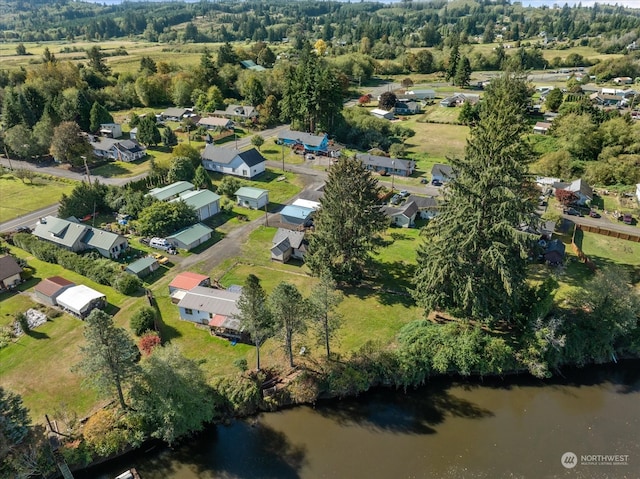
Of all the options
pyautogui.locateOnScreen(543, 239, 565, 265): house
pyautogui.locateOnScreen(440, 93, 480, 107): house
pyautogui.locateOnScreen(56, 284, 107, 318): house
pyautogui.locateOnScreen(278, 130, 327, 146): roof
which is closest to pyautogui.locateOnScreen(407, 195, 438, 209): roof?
pyautogui.locateOnScreen(543, 239, 565, 265): house

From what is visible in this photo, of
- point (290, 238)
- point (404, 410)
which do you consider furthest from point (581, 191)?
point (404, 410)

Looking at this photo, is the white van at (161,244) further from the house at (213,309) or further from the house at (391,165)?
the house at (391,165)

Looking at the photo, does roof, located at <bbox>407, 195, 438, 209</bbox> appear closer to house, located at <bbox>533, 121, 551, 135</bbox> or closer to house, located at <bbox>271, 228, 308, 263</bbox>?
house, located at <bbox>271, 228, 308, 263</bbox>

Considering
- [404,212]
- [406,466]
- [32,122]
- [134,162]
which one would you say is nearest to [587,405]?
[406,466]

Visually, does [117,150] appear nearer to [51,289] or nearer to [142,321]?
[51,289]

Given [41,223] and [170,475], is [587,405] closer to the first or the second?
[170,475]
